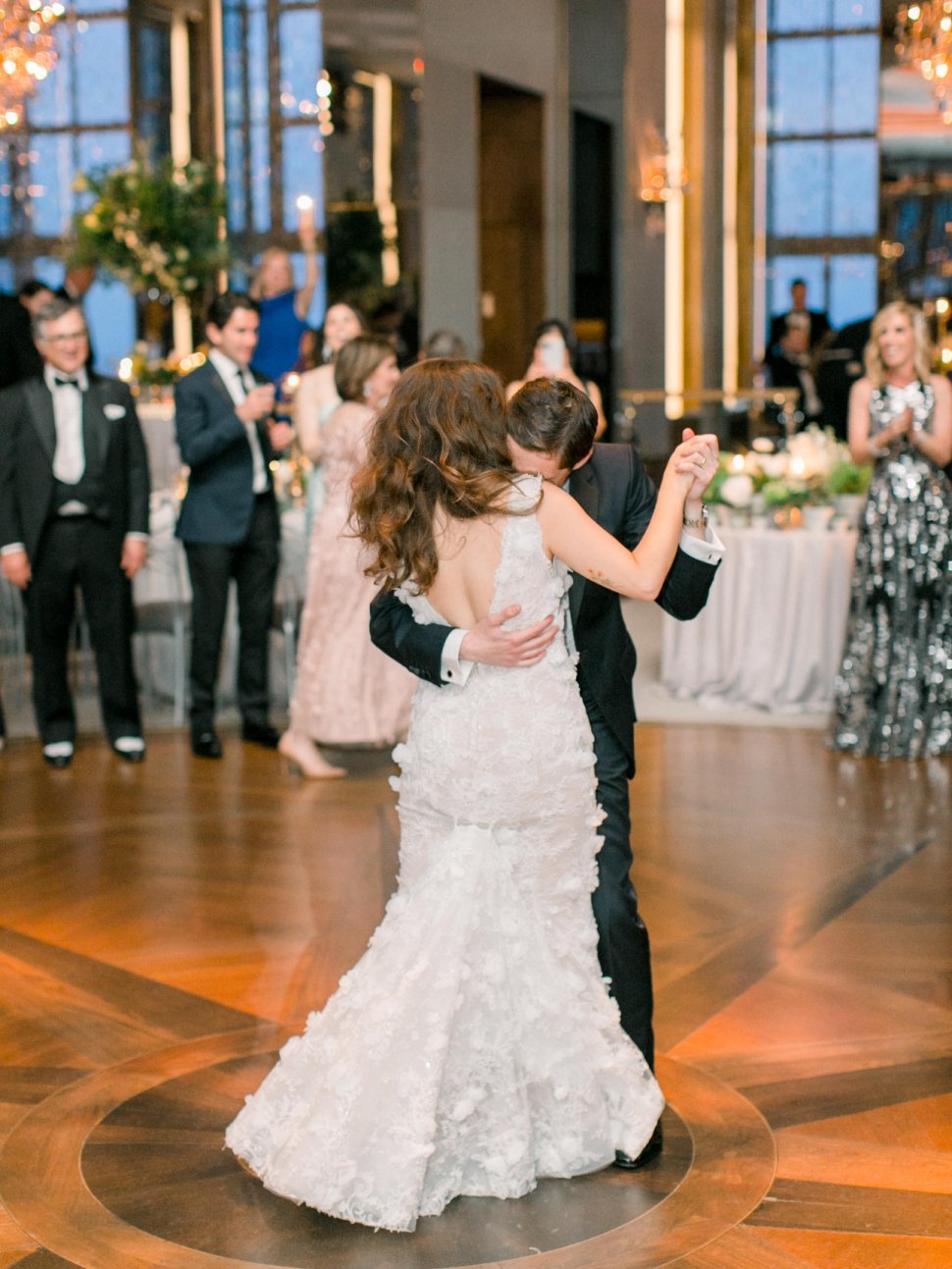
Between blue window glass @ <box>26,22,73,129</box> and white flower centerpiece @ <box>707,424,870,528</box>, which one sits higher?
blue window glass @ <box>26,22,73,129</box>

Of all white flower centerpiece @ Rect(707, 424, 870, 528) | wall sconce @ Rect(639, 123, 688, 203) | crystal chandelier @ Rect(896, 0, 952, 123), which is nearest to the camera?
white flower centerpiece @ Rect(707, 424, 870, 528)

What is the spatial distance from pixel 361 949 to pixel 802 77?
50.2 ft

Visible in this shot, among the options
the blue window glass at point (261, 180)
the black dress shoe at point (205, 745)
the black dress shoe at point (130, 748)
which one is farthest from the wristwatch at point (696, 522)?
the blue window glass at point (261, 180)

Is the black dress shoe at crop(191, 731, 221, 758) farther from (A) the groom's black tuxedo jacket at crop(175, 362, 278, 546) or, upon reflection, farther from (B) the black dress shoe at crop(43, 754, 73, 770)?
(A) the groom's black tuxedo jacket at crop(175, 362, 278, 546)

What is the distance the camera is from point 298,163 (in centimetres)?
1523

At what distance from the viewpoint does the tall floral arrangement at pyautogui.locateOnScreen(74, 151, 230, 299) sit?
404 inches

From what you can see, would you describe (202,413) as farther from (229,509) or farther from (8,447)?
(8,447)

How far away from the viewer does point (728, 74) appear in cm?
1667

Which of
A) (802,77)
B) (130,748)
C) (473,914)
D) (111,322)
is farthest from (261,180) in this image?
(473,914)

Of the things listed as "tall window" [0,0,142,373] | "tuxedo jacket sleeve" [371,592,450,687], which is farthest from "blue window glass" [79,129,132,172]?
"tuxedo jacket sleeve" [371,592,450,687]

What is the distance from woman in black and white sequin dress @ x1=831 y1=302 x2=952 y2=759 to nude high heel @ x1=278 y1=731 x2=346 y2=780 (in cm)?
201

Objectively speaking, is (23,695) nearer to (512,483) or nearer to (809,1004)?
(809,1004)

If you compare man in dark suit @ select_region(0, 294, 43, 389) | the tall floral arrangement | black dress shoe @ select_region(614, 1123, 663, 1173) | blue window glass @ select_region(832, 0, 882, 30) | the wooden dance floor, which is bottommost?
the wooden dance floor

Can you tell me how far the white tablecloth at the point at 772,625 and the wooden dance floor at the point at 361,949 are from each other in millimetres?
1042
